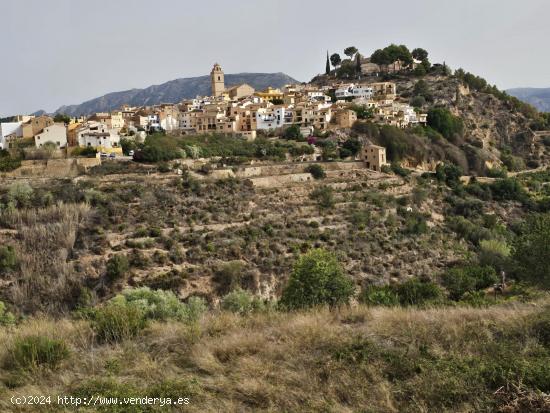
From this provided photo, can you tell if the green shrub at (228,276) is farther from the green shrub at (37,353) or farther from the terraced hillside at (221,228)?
the green shrub at (37,353)

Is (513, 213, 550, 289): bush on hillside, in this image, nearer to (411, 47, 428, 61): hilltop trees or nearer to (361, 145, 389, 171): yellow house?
(361, 145, 389, 171): yellow house

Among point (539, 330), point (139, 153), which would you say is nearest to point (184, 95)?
point (139, 153)

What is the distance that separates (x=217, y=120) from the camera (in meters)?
37.9

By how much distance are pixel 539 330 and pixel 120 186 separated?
75.5 feet

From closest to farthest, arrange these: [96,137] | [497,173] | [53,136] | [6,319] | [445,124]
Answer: [6,319], [96,137], [53,136], [497,173], [445,124]

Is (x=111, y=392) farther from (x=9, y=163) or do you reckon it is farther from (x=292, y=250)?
(x=9, y=163)

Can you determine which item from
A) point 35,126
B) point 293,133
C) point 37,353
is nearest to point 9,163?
point 35,126

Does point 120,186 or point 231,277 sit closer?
point 231,277

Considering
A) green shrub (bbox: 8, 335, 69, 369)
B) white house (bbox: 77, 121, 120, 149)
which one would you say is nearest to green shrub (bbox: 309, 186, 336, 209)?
white house (bbox: 77, 121, 120, 149)

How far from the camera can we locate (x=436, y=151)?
39.6m

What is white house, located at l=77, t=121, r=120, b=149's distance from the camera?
30422 mm

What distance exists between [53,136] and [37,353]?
2916 cm

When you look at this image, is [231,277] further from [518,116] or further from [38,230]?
[518,116]

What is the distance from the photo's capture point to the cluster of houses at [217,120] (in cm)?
3103
